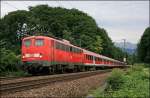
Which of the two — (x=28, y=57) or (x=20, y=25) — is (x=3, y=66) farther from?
(x=20, y=25)

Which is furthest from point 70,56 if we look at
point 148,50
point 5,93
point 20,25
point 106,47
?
point 148,50

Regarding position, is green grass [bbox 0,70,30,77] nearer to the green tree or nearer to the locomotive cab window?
the locomotive cab window

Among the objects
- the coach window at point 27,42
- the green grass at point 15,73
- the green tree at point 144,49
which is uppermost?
the green tree at point 144,49

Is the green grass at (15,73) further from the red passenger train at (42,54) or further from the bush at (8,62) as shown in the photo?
the red passenger train at (42,54)

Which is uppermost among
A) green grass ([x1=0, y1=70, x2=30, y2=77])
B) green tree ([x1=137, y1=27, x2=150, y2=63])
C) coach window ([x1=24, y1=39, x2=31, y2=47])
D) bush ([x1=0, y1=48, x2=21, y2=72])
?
green tree ([x1=137, y1=27, x2=150, y2=63])

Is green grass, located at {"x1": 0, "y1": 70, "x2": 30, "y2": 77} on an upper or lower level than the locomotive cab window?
lower

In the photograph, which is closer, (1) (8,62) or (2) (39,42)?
(2) (39,42)

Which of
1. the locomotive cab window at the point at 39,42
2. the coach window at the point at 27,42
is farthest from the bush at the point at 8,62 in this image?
the locomotive cab window at the point at 39,42

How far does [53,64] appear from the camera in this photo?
102ft

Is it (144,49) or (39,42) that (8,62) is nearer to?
(39,42)

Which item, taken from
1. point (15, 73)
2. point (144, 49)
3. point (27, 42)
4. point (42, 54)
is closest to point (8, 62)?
point (15, 73)

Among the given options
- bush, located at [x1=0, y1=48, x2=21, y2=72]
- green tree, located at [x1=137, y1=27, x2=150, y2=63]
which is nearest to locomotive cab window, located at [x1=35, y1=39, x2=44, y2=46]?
bush, located at [x1=0, y1=48, x2=21, y2=72]

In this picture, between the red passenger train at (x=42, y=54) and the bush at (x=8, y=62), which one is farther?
the bush at (x=8, y=62)

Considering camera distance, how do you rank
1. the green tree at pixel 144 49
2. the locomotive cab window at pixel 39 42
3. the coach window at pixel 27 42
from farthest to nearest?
the green tree at pixel 144 49 → the coach window at pixel 27 42 → the locomotive cab window at pixel 39 42
